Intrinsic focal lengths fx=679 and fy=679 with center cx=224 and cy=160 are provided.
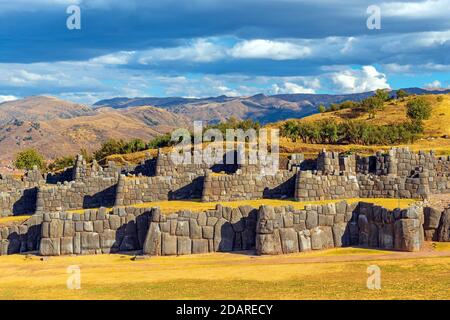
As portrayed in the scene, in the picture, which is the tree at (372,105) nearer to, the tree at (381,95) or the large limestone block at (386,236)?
the tree at (381,95)

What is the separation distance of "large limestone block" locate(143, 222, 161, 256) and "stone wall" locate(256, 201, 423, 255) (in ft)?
13.6

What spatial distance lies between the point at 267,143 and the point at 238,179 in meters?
31.3

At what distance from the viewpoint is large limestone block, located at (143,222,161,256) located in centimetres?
2819

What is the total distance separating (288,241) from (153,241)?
5.60 m

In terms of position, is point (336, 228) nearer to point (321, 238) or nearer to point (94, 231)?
point (321, 238)

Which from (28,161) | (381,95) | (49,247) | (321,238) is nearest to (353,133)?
(381,95)

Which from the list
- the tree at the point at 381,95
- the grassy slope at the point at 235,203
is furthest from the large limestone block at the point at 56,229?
the tree at the point at 381,95

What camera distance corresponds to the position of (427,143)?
73.2m

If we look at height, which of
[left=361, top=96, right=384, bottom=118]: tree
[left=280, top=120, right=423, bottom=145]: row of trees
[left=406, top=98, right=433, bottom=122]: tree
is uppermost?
[left=361, top=96, right=384, bottom=118]: tree

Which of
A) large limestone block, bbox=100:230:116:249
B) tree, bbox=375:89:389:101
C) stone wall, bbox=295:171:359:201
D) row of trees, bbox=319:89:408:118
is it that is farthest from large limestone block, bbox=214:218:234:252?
tree, bbox=375:89:389:101

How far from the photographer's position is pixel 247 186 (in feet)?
137

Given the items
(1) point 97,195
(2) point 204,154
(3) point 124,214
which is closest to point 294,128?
(2) point 204,154

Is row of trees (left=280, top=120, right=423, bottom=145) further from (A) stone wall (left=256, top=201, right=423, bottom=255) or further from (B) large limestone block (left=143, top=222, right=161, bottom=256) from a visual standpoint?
(B) large limestone block (left=143, top=222, right=161, bottom=256)
